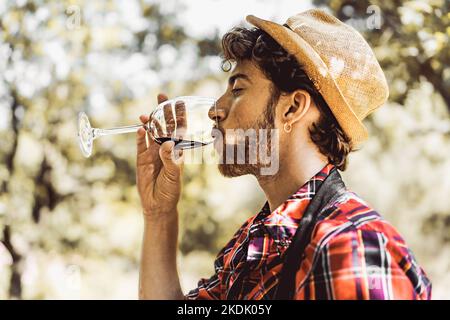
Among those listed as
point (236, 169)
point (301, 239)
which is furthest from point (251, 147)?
point (301, 239)

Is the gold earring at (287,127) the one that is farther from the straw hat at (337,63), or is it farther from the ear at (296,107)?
the straw hat at (337,63)

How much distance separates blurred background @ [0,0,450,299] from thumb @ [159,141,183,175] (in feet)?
14.1

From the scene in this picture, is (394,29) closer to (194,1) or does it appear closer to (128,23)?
(194,1)

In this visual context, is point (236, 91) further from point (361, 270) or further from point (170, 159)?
point (361, 270)

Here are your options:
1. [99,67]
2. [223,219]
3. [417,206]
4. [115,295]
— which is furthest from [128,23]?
[417,206]

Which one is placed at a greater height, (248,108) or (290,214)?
(248,108)

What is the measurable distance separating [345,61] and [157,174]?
0.74m

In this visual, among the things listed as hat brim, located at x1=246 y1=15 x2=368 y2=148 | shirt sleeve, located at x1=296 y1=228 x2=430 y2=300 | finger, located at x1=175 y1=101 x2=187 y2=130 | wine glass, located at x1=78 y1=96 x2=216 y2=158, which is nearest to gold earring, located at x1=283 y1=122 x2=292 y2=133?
hat brim, located at x1=246 y1=15 x2=368 y2=148

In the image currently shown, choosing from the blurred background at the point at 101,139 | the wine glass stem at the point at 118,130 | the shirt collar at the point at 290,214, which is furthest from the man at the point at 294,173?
the blurred background at the point at 101,139

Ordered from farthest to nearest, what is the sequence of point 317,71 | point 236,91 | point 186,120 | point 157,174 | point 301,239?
point 157,174, point 186,120, point 236,91, point 317,71, point 301,239

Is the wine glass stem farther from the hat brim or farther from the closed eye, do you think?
the hat brim

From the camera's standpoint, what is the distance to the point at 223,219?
28.2ft

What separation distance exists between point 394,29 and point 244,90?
3.32 metres

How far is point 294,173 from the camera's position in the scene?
6.03 ft
